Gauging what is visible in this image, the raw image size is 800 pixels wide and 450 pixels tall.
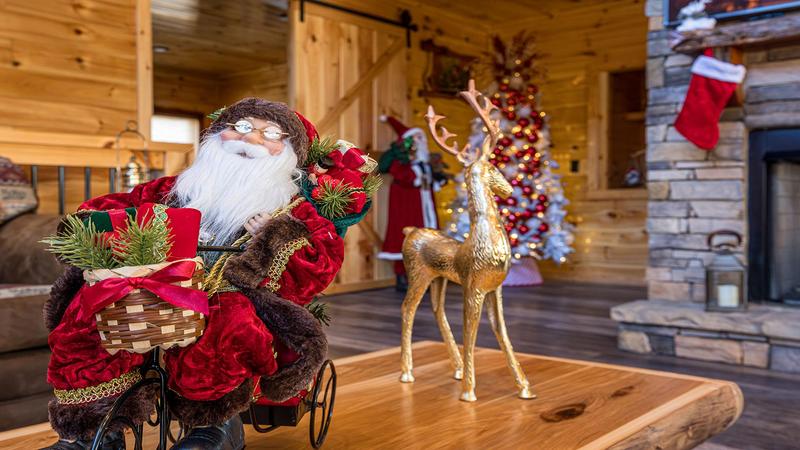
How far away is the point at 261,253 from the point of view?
97 centimetres

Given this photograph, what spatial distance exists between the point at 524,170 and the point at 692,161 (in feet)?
8.62

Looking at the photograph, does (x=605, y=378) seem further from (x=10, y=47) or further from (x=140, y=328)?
(x=10, y=47)

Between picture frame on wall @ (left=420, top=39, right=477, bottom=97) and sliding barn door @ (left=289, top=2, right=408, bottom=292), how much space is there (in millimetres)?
315

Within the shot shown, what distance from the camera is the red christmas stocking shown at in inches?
129

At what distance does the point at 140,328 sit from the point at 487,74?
675 cm

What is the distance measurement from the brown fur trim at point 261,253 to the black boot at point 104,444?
9.6 inches

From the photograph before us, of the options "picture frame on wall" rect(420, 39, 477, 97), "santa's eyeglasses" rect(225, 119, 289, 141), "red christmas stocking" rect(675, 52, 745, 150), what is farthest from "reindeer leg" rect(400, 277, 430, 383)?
"picture frame on wall" rect(420, 39, 477, 97)

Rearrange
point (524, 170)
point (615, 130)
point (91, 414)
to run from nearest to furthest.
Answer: point (91, 414)
point (524, 170)
point (615, 130)

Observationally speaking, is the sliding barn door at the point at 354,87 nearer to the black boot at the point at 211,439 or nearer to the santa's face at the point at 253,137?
the santa's face at the point at 253,137

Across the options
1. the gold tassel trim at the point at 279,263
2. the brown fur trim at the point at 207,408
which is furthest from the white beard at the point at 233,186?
the brown fur trim at the point at 207,408

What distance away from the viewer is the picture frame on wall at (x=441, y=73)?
21.8 ft

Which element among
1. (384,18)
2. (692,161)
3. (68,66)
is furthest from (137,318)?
(384,18)

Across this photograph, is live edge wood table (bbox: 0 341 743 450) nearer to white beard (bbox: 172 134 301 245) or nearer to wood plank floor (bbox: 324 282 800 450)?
white beard (bbox: 172 134 301 245)

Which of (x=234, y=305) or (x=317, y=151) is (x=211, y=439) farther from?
(x=317, y=151)
